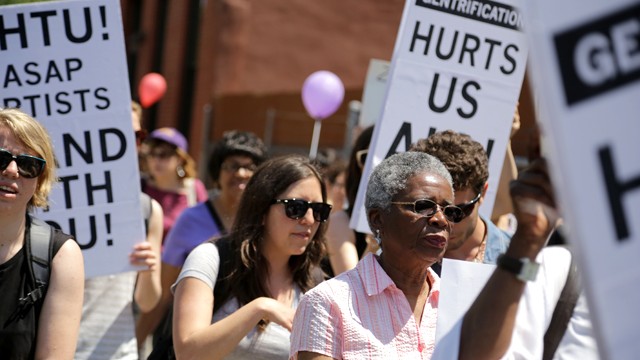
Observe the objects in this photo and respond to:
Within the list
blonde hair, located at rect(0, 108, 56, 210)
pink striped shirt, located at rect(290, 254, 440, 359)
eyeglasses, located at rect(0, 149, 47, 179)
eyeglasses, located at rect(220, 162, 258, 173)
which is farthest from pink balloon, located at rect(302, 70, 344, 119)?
pink striped shirt, located at rect(290, 254, 440, 359)

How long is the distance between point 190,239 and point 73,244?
5.43 ft

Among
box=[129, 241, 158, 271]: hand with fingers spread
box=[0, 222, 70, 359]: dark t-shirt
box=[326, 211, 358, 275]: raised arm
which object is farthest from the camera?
box=[326, 211, 358, 275]: raised arm

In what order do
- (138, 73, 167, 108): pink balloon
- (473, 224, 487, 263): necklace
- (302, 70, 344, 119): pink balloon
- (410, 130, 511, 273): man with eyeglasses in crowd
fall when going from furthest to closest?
1. (138, 73, 167, 108): pink balloon
2. (302, 70, 344, 119): pink balloon
3. (473, 224, 487, 263): necklace
4. (410, 130, 511, 273): man with eyeglasses in crowd

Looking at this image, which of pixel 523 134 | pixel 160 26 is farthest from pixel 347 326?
pixel 160 26

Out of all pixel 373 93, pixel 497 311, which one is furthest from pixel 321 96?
pixel 497 311

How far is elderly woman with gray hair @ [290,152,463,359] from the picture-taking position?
2.96 meters

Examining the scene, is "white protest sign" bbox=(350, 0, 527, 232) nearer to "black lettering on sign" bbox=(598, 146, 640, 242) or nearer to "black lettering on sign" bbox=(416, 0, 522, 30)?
"black lettering on sign" bbox=(416, 0, 522, 30)

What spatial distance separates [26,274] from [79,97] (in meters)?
1.54

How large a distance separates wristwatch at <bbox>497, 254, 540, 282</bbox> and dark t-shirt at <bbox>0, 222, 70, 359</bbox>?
1.98 m

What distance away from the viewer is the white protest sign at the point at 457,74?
474 cm

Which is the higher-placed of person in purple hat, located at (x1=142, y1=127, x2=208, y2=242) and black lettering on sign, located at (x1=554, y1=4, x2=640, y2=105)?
black lettering on sign, located at (x1=554, y1=4, x2=640, y2=105)

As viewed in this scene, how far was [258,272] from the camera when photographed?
13.0 ft

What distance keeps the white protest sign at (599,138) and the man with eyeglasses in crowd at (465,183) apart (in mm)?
2079

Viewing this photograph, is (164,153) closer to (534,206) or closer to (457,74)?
(457,74)
